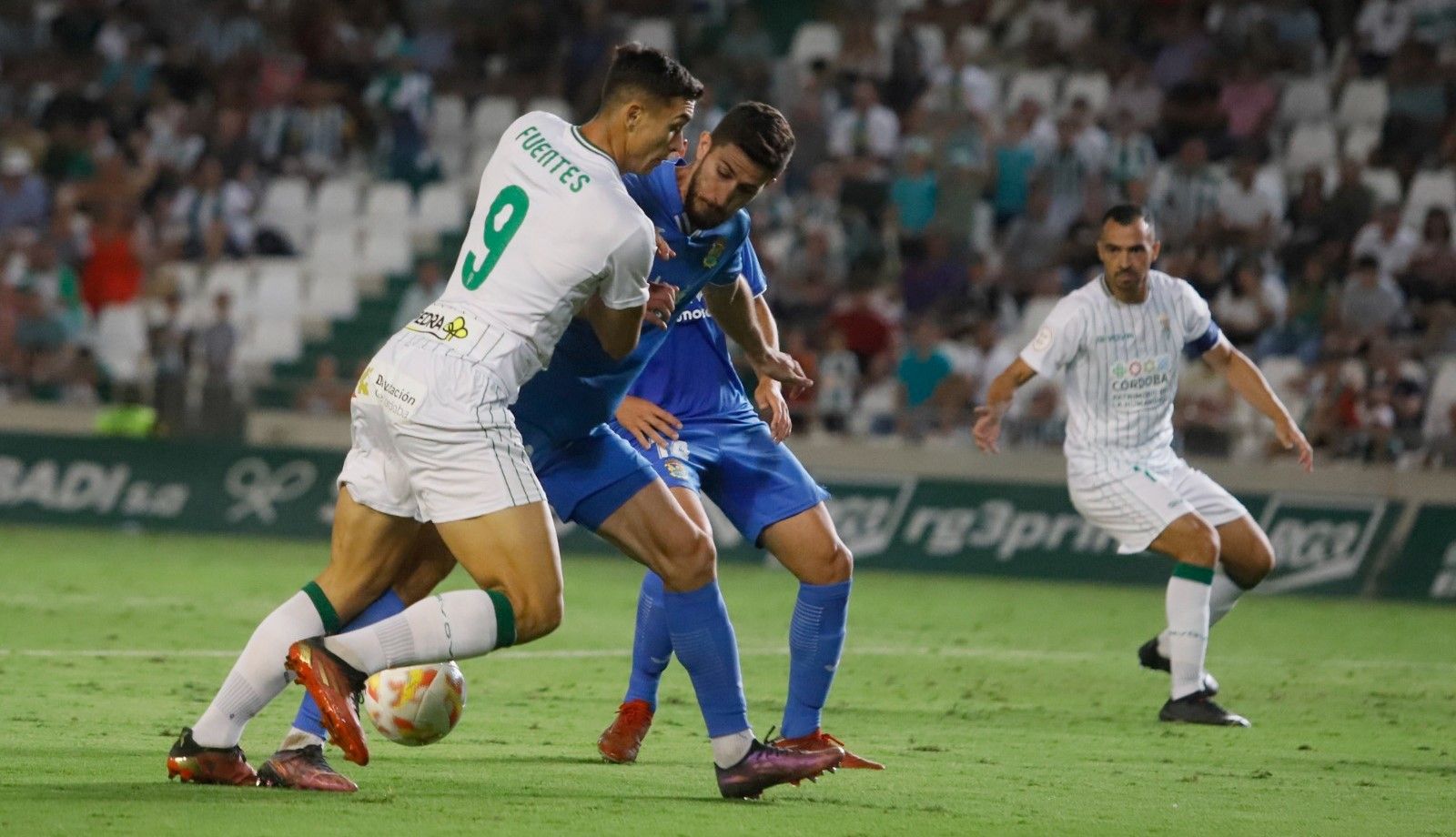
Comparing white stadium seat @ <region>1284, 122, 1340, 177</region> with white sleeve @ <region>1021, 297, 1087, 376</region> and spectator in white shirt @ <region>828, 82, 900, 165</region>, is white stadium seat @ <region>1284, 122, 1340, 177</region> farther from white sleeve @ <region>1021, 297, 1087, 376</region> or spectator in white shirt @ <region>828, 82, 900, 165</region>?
white sleeve @ <region>1021, 297, 1087, 376</region>

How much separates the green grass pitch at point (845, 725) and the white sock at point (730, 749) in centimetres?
13

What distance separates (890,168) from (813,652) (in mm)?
13053

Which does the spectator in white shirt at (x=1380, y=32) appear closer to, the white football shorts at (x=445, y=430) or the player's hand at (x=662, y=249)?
the player's hand at (x=662, y=249)

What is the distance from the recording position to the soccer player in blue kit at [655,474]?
6.29 meters

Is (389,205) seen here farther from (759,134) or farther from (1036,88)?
(759,134)

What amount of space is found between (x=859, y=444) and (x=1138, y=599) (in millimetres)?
3026

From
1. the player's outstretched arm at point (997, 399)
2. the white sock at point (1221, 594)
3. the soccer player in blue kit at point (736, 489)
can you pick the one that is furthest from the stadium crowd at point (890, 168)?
the soccer player in blue kit at point (736, 489)

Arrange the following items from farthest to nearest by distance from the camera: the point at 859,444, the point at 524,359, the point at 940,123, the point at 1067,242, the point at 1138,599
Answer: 1. the point at 940,123
2. the point at 1067,242
3. the point at 859,444
4. the point at 1138,599
5. the point at 524,359

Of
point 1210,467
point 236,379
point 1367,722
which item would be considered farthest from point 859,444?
point 1367,722

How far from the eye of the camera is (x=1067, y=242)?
18.3 m

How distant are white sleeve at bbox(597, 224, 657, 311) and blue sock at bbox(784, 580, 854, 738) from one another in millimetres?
1715

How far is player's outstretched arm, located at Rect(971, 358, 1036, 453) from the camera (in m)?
9.24

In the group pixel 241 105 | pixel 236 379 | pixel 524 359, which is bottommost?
pixel 236 379

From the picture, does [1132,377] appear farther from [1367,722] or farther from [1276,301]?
[1276,301]
